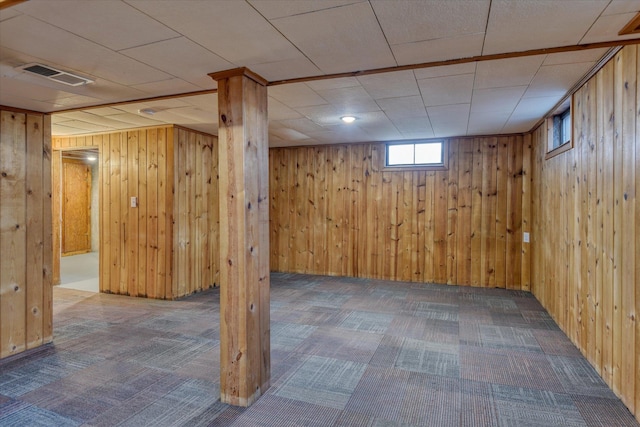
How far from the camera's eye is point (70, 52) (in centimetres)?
209

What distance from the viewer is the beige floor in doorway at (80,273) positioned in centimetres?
556

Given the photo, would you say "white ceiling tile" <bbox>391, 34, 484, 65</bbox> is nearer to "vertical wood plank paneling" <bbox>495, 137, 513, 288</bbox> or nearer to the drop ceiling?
the drop ceiling

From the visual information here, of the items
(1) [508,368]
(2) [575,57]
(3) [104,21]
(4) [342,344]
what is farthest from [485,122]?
(3) [104,21]

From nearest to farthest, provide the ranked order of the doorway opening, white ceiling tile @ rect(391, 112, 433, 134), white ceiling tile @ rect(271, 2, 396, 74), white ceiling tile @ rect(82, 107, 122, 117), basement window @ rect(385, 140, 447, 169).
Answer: white ceiling tile @ rect(271, 2, 396, 74) → white ceiling tile @ rect(82, 107, 122, 117) → white ceiling tile @ rect(391, 112, 433, 134) → basement window @ rect(385, 140, 447, 169) → the doorway opening

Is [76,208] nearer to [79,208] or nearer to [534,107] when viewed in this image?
[79,208]

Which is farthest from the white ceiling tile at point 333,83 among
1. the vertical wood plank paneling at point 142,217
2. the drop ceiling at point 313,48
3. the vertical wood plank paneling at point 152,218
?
the vertical wood plank paneling at point 142,217

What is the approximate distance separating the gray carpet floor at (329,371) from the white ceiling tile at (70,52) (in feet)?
6.81

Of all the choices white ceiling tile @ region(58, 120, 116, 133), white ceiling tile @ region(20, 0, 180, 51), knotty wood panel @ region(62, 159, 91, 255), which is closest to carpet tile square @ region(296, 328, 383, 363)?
white ceiling tile @ region(20, 0, 180, 51)

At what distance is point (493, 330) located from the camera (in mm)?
3611

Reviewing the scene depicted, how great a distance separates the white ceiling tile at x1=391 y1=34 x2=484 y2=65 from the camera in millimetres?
1938

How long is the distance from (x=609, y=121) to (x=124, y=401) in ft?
11.9

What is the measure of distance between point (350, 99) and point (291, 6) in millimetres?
1753

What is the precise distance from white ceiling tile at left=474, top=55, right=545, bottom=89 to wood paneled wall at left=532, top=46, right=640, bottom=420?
46cm

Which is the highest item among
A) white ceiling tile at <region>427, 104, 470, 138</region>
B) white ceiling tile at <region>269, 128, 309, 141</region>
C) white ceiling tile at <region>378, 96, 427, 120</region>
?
white ceiling tile at <region>269, 128, 309, 141</region>
